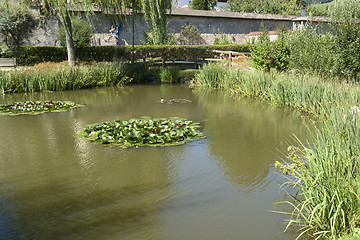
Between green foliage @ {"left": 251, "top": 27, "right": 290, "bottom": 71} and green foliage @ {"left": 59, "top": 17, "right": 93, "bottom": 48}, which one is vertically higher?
green foliage @ {"left": 59, "top": 17, "right": 93, "bottom": 48}

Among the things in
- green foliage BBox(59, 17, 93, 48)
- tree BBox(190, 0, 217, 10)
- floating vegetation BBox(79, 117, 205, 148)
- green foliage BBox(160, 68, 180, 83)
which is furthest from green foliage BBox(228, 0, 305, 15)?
floating vegetation BBox(79, 117, 205, 148)

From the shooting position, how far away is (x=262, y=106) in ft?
34.4

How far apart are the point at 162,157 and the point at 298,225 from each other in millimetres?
2735

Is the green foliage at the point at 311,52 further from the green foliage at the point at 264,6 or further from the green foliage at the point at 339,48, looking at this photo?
the green foliage at the point at 264,6

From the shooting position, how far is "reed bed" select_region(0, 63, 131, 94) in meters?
12.8

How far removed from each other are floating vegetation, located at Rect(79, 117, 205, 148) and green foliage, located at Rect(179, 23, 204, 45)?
846 inches

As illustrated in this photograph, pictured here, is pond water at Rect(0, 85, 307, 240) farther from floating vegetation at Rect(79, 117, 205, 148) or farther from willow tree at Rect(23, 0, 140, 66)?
willow tree at Rect(23, 0, 140, 66)

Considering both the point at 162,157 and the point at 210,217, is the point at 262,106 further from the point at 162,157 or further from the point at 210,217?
the point at 210,217

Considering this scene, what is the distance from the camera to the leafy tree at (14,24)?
19.9 meters

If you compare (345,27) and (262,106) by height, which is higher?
(345,27)

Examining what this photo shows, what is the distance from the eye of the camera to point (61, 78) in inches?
531

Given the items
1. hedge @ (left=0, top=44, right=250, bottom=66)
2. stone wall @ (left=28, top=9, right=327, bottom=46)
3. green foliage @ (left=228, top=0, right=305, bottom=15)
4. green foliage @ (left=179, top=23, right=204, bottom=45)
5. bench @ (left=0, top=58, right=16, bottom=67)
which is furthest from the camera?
green foliage @ (left=228, top=0, right=305, bottom=15)

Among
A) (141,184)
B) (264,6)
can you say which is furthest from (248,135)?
(264,6)

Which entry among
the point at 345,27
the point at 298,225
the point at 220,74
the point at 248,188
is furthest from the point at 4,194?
the point at 220,74
